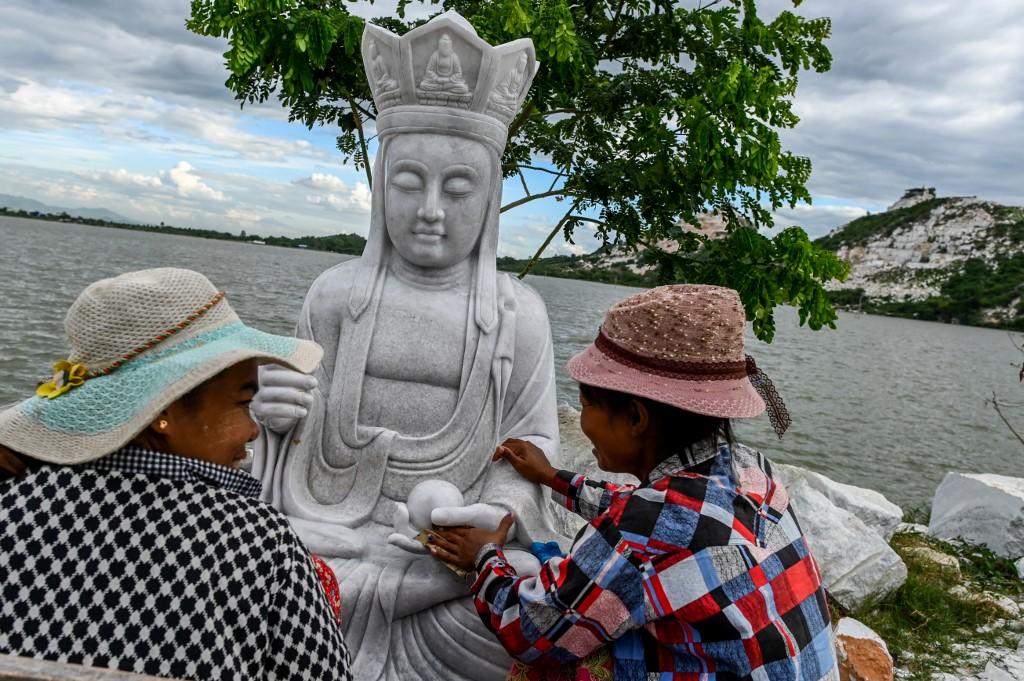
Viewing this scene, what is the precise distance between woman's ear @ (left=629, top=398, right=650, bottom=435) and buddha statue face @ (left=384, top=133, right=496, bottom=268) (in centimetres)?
152

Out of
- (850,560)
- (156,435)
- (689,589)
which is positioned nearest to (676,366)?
(689,589)

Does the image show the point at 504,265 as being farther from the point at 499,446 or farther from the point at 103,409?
the point at 103,409

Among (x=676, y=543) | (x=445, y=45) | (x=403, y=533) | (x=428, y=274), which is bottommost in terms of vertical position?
(x=403, y=533)

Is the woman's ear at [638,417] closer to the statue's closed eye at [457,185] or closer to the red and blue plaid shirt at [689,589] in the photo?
the red and blue plaid shirt at [689,589]

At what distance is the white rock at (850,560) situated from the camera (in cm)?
508

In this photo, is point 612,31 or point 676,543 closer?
point 676,543

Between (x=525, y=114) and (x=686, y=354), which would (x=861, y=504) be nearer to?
(x=525, y=114)

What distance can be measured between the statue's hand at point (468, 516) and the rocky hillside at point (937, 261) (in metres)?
65.7

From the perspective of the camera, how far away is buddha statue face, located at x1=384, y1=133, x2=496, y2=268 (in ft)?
10.4

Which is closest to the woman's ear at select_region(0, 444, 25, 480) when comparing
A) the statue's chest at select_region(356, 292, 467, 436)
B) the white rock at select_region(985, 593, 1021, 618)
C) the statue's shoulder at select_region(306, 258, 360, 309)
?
the statue's chest at select_region(356, 292, 467, 436)

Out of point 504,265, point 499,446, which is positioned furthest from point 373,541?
point 504,265

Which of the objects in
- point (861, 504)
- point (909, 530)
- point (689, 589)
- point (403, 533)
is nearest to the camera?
point (689, 589)

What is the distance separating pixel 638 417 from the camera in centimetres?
197

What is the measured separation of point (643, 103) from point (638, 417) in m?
6.73
